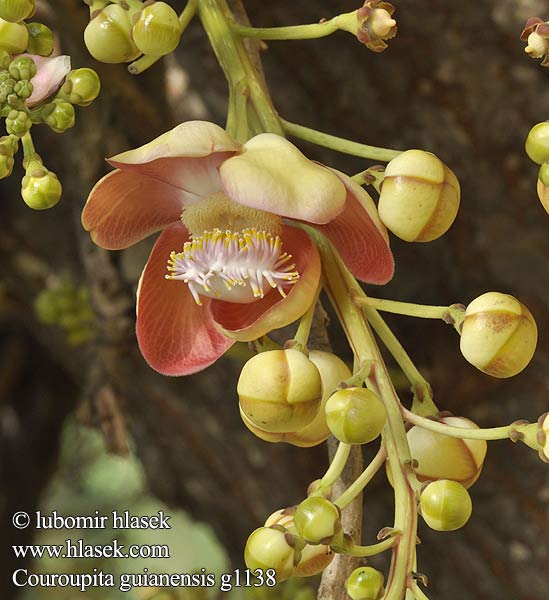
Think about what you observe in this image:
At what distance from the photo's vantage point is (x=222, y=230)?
0.49 m

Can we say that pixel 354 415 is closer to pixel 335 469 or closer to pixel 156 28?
pixel 335 469

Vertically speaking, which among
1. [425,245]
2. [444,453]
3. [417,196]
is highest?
[417,196]

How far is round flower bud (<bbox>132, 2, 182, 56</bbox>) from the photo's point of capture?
0.46 meters

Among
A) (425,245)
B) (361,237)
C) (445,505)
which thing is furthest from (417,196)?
(425,245)

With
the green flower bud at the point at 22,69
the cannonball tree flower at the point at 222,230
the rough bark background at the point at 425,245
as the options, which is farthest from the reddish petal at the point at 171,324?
the rough bark background at the point at 425,245

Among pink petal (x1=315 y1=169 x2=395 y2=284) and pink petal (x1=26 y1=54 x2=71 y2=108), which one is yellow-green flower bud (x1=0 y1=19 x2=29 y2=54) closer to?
pink petal (x1=26 y1=54 x2=71 y2=108)

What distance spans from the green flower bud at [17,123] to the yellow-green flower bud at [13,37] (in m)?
0.04

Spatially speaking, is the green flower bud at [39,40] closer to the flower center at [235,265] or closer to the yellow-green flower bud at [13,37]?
the yellow-green flower bud at [13,37]

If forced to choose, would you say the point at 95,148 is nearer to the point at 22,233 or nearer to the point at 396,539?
the point at 22,233

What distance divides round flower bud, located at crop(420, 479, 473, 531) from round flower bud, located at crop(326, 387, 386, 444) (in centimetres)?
4

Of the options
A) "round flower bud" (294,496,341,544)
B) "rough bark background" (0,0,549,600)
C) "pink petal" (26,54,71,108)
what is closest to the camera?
"round flower bud" (294,496,341,544)

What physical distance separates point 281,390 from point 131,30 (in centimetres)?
20

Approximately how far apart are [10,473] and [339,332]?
2.85ft

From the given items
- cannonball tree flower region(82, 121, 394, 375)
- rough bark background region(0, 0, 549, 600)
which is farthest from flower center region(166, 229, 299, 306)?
rough bark background region(0, 0, 549, 600)
